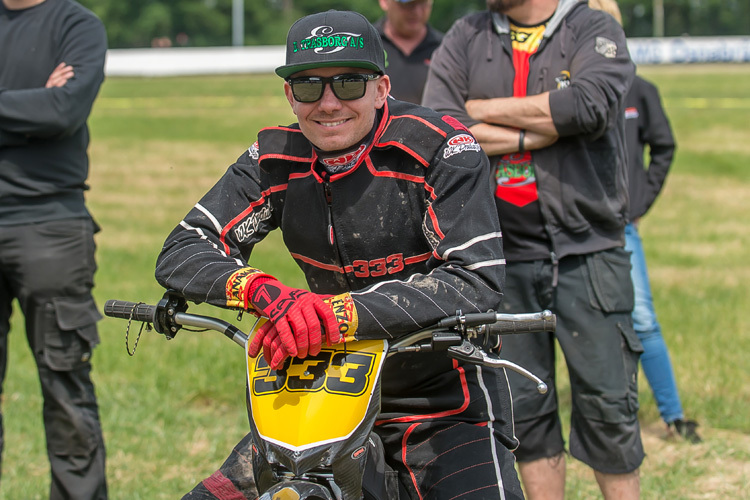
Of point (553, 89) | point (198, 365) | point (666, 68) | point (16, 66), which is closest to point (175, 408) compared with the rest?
point (198, 365)

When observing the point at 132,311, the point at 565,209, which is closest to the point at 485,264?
the point at 132,311

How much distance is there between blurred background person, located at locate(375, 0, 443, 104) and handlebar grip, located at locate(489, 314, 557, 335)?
3.67m

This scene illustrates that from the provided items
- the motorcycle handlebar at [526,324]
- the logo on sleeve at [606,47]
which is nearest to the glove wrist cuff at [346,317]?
the motorcycle handlebar at [526,324]

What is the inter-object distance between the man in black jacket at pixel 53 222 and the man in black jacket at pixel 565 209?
198cm

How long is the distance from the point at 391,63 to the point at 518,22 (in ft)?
6.86

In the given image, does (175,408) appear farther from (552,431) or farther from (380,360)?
(380,360)

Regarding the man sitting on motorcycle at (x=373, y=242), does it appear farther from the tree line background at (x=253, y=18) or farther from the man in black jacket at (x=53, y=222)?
the tree line background at (x=253, y=18)

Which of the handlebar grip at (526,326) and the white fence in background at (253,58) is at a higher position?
the handlebar grip at (526,326)

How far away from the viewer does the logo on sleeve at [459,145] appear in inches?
119

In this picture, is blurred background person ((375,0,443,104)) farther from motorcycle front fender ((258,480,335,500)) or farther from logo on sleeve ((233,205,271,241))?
motorcycle front fender ((258,480,335,500))

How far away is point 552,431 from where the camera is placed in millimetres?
4344

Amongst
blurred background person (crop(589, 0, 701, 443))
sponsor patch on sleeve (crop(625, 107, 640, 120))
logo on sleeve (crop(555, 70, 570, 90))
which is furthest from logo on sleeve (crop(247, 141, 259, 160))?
sponsor patch on sleeve (crop(625, 107, 640, 120))

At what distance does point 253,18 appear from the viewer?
2800 inches

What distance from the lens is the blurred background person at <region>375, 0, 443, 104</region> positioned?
6.25m
